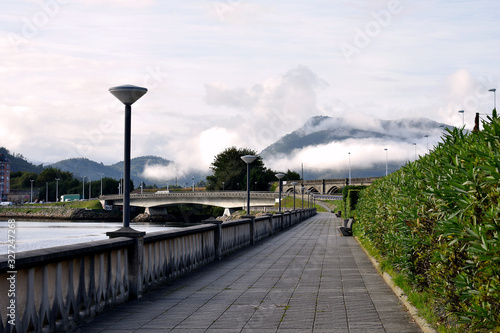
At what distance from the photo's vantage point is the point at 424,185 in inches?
308

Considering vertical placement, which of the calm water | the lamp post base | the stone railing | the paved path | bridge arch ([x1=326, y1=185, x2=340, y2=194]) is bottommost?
the calm water

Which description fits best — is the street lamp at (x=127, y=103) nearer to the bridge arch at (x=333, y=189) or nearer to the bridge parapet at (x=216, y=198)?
the bridge parapet at (x=216, y=198)

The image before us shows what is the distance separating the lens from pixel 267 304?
8539mm

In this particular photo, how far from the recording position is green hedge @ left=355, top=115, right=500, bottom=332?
4.24 m

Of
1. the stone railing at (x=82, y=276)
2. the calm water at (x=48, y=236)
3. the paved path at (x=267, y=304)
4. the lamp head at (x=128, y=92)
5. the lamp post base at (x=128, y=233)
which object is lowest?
the calm water at (x=48, y=236)

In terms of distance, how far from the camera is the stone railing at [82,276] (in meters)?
5.68

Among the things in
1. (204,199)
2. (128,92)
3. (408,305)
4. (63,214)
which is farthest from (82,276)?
(63,214)

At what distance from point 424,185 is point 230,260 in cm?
857

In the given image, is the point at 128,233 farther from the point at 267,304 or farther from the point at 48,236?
the point at 48,236

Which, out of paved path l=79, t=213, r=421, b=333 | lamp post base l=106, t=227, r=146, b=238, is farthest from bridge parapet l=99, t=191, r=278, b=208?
lamp post base l=106, t=227, r=146, b=238

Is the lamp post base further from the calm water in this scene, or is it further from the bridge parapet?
the bridge parapet

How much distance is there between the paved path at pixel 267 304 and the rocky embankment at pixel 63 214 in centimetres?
11038

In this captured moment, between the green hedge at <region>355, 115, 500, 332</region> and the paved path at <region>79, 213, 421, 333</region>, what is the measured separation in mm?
924

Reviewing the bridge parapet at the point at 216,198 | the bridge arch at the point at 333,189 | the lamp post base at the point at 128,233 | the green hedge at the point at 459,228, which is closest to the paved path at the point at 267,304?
the green hedge at the point at 459,228
